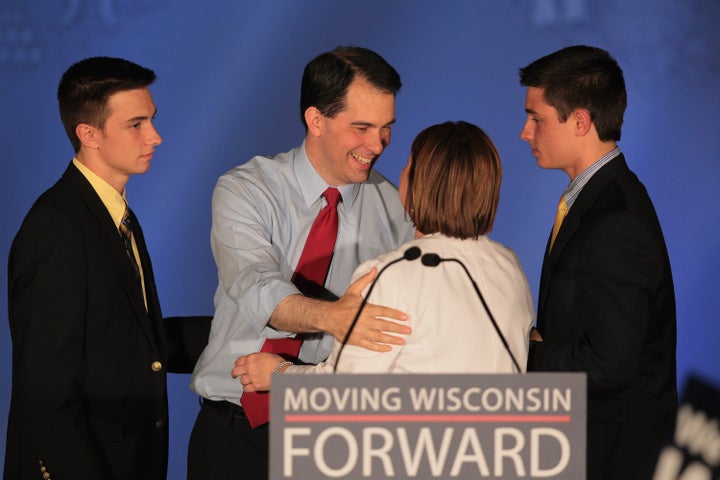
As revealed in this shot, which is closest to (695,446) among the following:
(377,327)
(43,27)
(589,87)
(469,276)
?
(589,87)

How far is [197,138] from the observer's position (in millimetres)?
4414

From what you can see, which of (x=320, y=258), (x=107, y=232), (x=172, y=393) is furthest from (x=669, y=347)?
(x=172, y=393)

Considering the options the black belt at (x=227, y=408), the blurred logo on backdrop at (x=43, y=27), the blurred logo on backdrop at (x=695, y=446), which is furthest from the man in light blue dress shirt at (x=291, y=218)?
the blurred logo on backdrop at (x=43, y=27)

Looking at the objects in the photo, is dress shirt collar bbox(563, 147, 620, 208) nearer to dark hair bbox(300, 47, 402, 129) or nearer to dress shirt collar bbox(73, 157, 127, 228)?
dark hair bbox(300, 47, 402, 129)

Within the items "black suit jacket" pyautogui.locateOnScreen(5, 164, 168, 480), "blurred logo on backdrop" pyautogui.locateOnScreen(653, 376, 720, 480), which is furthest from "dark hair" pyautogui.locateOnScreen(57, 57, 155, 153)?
"blurred logo on backdrop" pyautogui.locateOnScreen(653, 376, 720, 480)

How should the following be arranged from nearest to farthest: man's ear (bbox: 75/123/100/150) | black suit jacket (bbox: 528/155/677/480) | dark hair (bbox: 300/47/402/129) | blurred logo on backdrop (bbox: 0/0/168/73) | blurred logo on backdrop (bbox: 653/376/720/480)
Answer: black suit jacket (bbox: 528/155/677/480) → dark hair (bbox: 300/47/402/129) → man's ear (bbox: 75/123/100/150) → blurred logo on backdrop (bbox: 653/376/720/480) → blurred logo on backdrop (bbox: 0/0/168/73)

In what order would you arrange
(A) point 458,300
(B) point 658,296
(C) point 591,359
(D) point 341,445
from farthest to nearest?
1. (B) point 658,296
2. (C) point 591,359
3. (A) point 458,300
4. (D) point 341,445

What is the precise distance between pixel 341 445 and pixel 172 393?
2.93 metres

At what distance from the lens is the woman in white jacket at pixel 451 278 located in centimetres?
194

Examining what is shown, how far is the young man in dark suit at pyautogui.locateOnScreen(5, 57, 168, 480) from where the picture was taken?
2494 millimetres

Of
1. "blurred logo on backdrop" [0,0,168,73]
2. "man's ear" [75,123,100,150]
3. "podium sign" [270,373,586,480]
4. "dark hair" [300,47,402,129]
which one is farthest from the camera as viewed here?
"blurred logo on backdrop" [0,0,168,73]

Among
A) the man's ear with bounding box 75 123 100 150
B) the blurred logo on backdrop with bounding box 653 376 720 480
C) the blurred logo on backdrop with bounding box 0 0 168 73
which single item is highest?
the blurred logo on backdrop with bounding box 0 0 168 73

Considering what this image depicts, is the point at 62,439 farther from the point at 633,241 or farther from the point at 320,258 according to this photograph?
the point at 633,241

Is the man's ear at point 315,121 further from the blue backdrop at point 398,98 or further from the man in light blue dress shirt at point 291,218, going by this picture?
the blue backdrop at point 398,98
